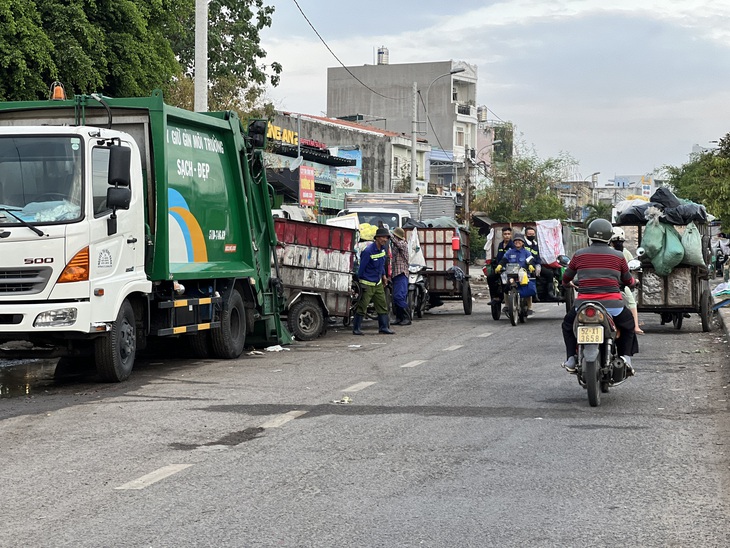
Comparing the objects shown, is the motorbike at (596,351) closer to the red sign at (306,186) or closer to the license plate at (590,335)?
the license plate at (590,335)

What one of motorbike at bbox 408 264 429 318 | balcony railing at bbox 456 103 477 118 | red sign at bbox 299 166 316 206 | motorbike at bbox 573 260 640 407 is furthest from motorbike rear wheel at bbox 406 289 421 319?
balcony railing at bbox 456 103 477 118

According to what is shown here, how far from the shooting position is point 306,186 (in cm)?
4759

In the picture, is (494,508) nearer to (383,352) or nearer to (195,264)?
(195,264)

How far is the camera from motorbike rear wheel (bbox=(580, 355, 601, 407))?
977cm

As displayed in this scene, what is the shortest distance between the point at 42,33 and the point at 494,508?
15512 mm

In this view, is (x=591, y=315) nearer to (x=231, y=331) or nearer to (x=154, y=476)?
(x=154, y=476)

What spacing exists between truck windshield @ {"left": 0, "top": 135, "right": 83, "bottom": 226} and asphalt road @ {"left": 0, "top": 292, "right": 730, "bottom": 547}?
5.91 feet

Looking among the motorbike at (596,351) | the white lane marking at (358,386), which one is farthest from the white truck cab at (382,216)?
the motorbike at (596,351)

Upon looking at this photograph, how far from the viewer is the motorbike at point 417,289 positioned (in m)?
21.7

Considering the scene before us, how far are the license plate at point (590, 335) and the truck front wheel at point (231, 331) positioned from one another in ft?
18.9

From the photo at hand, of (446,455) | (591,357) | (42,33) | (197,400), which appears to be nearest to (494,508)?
(446,455)

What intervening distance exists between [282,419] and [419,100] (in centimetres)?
7797

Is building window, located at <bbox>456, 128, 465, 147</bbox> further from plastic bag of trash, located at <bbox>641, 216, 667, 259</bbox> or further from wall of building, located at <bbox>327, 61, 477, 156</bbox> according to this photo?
plastic bag of trash, located at <bbox>641, 216, 667, 259</bbox>

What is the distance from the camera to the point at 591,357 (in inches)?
386
